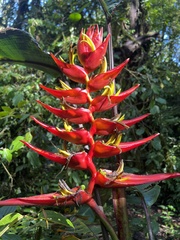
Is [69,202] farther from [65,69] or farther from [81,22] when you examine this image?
[81,22]

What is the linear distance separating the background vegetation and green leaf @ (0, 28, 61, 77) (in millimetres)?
278

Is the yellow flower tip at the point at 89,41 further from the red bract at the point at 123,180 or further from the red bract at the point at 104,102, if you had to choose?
the red bract at the point at 123,180

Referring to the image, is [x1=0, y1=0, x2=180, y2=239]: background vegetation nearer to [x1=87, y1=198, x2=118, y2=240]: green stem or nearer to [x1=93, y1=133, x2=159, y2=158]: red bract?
[x1=93, y1=133, x2=159, y2=158]: red bract

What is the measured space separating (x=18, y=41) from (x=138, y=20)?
2.34 m

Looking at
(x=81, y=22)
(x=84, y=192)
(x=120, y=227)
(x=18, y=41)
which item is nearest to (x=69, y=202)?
(x=84, y=192)

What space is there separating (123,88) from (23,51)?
1.64 m

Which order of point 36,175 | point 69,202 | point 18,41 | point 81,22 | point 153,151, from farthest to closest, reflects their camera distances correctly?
point 81,22 → point 153,151 → point 36,175 → point 18,41 → point 69,202

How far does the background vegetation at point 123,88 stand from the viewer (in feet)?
6.07

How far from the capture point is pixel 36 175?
195 cm

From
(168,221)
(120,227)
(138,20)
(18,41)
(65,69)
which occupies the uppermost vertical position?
(138,20)

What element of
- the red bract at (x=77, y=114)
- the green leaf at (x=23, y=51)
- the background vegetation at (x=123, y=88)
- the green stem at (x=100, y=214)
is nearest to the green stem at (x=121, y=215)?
the green stem at (x=100, y=214)

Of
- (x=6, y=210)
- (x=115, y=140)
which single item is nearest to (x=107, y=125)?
(x=115, y=140)

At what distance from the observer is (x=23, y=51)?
0.91 meters

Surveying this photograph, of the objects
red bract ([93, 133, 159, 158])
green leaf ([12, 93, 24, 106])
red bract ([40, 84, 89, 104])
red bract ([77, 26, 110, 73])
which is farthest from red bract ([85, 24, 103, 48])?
green leaf ([12, 93, 24, 106])
